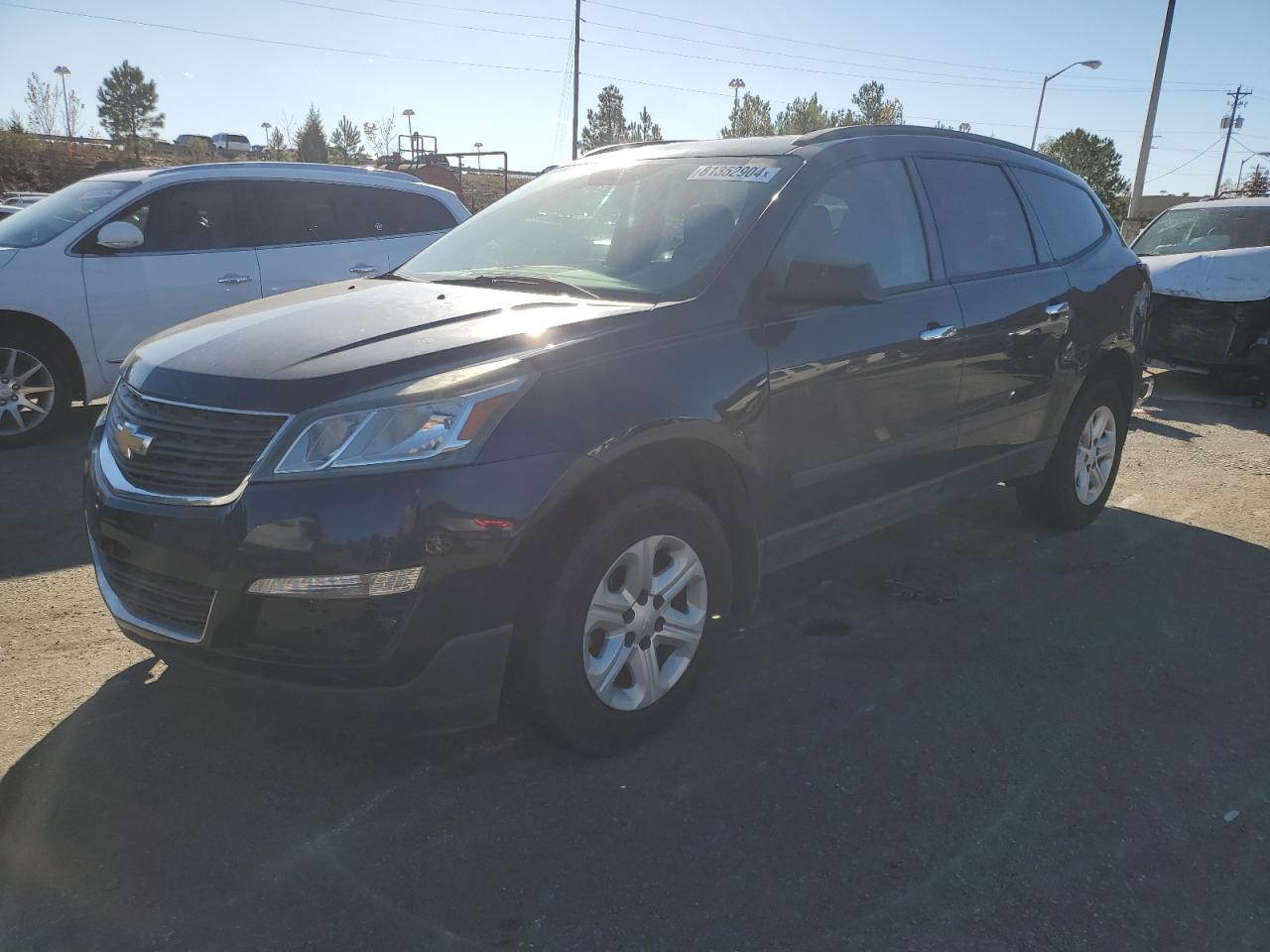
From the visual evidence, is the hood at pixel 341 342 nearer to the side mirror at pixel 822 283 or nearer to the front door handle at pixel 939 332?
the side mirror at pixel 822 283

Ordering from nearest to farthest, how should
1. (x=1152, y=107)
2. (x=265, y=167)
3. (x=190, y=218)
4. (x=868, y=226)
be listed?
(x=868, y=226) < (x=190, y=218) < (x=265, y=167) < (x=1152, y=107)

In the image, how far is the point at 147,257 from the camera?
6730mm

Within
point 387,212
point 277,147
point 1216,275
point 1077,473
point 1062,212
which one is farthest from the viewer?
point 277,147

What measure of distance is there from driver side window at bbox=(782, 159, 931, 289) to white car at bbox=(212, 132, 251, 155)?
62310mm

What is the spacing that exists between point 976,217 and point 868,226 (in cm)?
86

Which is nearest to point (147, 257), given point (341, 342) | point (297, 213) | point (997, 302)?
point (297, 213)

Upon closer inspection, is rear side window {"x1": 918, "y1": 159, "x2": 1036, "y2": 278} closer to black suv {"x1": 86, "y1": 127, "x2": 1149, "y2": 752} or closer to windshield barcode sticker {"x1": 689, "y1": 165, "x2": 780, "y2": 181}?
black suv {"x1": 86, "y1": 127, "x2": 1149, "y2": 752}

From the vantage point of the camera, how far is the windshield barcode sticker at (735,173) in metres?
3.49

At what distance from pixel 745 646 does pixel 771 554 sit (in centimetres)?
59

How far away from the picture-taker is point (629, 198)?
3758mm

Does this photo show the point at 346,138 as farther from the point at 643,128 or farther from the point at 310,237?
the point at 310,237

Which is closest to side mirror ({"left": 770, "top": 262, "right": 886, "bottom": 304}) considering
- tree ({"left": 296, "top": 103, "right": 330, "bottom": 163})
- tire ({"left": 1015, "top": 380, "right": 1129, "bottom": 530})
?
tire ({"left": 1015, "top": 380, "right": 1129, "bottom": 530})

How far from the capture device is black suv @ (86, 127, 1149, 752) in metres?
2.43

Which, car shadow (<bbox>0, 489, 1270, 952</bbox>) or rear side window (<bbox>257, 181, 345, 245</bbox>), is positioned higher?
rear side window (<bbox>257, 181, 345, 245</bbox>)
